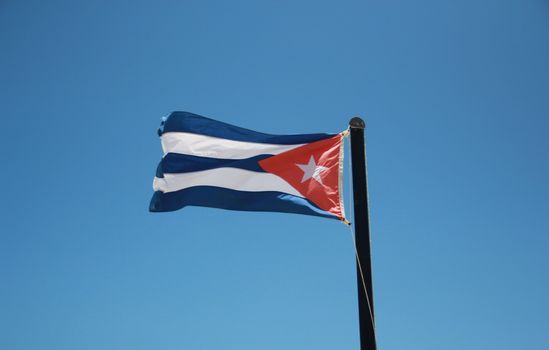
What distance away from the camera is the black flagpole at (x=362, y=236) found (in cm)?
744

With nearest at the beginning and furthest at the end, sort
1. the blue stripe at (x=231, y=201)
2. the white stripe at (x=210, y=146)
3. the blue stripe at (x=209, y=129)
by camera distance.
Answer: the blue stripe at (x=231, y=201) < the white stripe at (x=210, y=146) < the blue stripe at (x=209, y=129)

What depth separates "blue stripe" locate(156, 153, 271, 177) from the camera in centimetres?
1044

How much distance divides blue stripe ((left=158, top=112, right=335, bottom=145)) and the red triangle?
49 centimetres

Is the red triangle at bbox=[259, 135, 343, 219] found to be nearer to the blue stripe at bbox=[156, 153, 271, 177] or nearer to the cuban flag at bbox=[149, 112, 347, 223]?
the cuban flag at bbox=[149, 112, 347, 223]

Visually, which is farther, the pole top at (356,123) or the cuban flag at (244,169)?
the cuban flag at (244,169)

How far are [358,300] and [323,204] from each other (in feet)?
6.68

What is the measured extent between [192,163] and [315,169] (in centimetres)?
268

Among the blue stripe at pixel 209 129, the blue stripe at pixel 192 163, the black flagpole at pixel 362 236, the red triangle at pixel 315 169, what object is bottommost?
the black flagpole at pixel 362 236

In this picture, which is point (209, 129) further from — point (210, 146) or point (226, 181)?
point (226, 181)

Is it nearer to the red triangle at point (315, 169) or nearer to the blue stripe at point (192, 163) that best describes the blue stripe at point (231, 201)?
the red triangle at point (315, 169)

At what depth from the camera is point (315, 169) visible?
382 inches

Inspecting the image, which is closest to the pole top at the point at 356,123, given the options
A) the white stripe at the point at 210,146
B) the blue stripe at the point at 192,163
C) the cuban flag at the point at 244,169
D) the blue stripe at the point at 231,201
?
the cuban flag at the point at 244,169

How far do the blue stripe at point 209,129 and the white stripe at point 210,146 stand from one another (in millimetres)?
86

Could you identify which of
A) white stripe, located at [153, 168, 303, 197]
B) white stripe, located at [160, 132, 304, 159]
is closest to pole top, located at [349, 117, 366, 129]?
white stripe, located at [153, 168, 303, 197]
